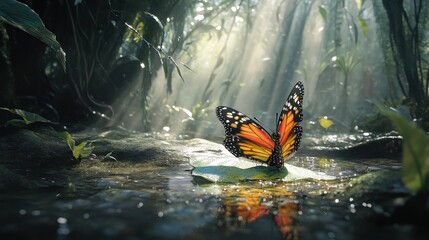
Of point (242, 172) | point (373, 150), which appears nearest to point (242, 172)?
point (242, 172)

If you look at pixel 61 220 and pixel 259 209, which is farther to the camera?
pixel 259 209

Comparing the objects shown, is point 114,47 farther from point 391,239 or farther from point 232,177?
point 391,239

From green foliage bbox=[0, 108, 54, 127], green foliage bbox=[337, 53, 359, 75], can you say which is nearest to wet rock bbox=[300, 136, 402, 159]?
green foliage bbox=[0, 108, 54, 127]

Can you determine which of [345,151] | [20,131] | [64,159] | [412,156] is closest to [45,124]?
[20,131]

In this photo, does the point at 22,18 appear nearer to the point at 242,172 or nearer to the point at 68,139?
the point at 68,139

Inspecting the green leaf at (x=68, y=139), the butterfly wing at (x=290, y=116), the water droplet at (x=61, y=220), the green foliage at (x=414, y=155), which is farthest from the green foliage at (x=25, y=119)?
the green foliage at (x=414, y=155)

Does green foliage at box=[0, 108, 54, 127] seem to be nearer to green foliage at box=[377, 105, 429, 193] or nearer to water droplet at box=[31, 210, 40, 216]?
water droplet at box=[31, 210, 40, 216]
